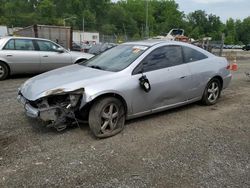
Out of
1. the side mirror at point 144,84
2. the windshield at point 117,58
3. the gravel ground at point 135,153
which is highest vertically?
the windshield at point 117,58

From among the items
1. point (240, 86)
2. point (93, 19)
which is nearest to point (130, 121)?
point (240, 86)

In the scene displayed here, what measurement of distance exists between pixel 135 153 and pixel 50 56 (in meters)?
7.39

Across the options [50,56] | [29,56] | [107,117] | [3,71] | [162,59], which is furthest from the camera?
[50,56]

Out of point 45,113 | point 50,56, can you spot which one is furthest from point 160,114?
point 50,56

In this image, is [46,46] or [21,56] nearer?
[21,56]

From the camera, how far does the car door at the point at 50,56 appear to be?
10.4 metres

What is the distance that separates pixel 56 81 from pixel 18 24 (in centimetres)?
8923

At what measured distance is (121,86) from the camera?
4.66 meters

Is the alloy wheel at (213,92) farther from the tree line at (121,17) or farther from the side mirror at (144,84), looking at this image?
the tree line at (121,17)

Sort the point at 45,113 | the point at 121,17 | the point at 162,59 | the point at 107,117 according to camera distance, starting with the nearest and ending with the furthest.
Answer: the point at 45,113, the point at 107,117, the point at 162,59, the point at 121,17

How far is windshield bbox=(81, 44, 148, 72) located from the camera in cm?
509

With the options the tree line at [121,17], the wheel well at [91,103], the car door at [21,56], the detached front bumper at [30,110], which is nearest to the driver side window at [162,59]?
the wheel well at [91,103]

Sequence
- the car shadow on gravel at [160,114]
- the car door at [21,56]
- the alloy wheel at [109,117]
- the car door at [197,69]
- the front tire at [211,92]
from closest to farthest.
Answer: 1. the alloy wheel at [109,117]
2. the car shadow on gravel at [160,114]
3. the car door at [197,69]
4. the front tire at [211,92]
5. the car door at [21,56]

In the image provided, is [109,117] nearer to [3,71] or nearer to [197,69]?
[197,69]
